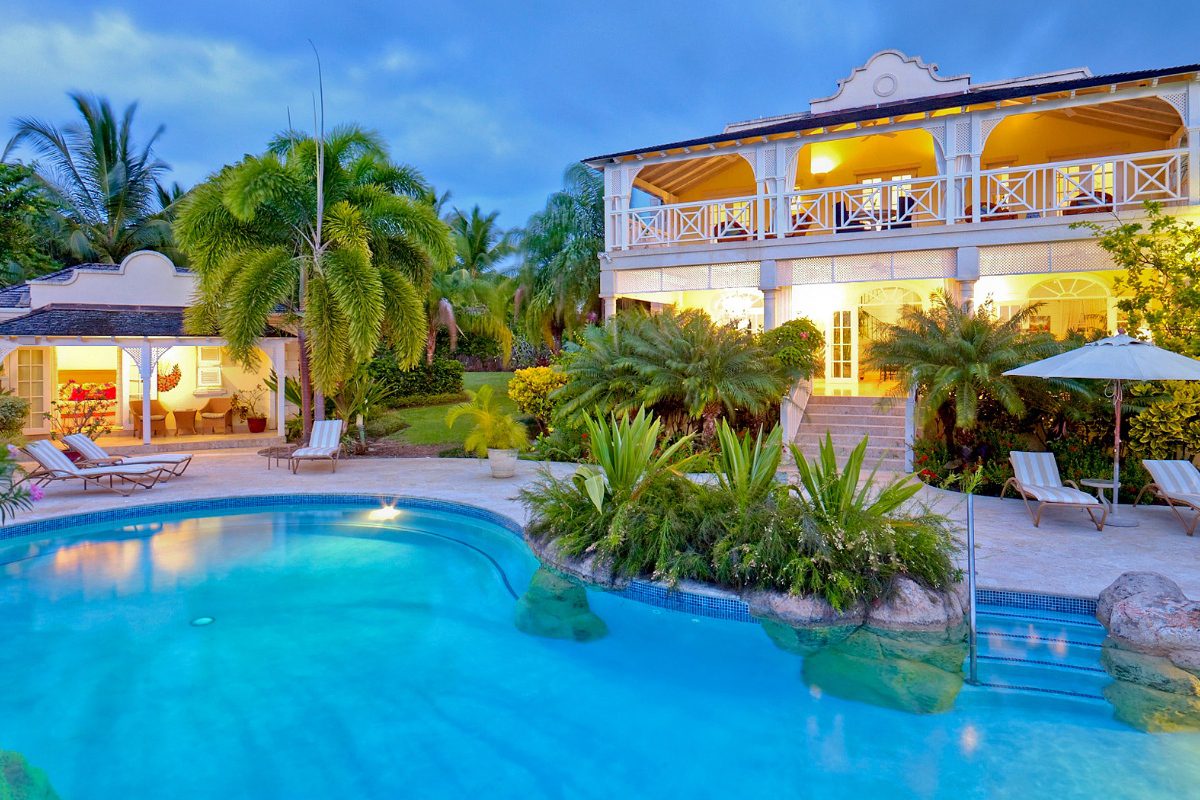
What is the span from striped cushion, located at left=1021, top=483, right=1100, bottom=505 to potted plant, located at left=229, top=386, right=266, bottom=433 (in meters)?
15.9

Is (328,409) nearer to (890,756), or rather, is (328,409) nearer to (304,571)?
(304,571)

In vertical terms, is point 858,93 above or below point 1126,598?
above

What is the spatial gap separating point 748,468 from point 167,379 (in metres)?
16.1

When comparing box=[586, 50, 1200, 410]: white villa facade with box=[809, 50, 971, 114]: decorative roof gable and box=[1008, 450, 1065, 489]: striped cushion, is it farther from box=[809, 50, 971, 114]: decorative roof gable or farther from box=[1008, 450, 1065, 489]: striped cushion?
box=[1008, 450, 1065, 489]: striped cushion

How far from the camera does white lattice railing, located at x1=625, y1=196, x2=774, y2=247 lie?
15570 millimetres

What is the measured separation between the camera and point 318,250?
14711mm

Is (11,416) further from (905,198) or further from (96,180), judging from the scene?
(905,198)

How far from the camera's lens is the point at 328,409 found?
16438 mm

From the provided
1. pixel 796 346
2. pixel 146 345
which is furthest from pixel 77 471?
pixel 796 346

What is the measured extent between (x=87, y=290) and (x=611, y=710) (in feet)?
57.8

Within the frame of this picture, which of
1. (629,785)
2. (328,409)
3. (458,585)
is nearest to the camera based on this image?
(629,785)

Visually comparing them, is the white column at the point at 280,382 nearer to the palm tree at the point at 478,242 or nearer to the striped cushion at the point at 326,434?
the striped cushion at the point at 326,434

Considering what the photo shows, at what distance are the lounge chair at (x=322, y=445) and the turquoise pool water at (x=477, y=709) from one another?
4.79 metres

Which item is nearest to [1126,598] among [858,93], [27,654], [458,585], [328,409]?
[458,585]
